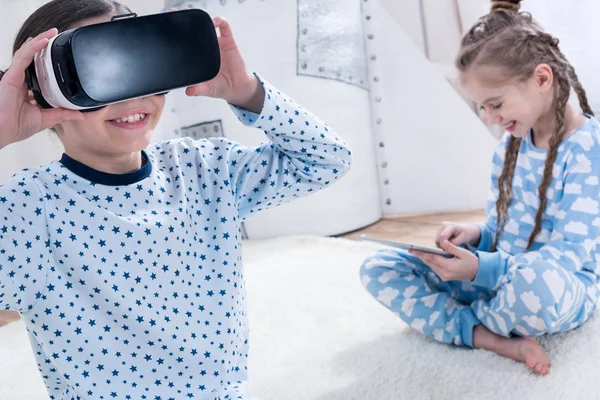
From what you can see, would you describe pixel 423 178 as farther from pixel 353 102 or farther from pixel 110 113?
pixel 110 113

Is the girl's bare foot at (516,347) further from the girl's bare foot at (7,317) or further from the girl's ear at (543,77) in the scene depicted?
the girl's bare foot at (7,317)

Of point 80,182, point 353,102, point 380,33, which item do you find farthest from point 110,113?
point 380,33

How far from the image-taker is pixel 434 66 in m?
1.81

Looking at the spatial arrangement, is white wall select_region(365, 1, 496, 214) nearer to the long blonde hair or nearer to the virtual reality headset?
the long blonde hair

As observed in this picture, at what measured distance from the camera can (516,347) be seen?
3.10ft

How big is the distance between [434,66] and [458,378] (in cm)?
109

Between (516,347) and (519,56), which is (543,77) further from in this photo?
(516,347)

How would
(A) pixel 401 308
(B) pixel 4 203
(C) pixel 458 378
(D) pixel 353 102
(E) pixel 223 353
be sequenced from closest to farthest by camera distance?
(B) pixel 4 203 < (E) pixel 223 353 < (C) pixel 458 378 < (A) pixel 401 308 < (D) pixel 353 102

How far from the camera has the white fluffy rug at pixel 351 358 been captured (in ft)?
2.90

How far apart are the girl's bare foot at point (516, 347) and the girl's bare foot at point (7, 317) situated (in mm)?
928

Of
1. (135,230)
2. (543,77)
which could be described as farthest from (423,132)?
(135,230)

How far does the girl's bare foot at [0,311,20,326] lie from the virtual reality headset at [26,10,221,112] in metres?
0.90

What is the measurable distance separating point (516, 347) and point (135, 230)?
558 mm

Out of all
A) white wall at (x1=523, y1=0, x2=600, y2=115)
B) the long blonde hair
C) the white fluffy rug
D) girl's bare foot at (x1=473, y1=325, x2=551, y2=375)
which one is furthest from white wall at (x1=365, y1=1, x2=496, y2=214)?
girl's bare foot at (x1=473, y1=325, x2=551, y2=375)
